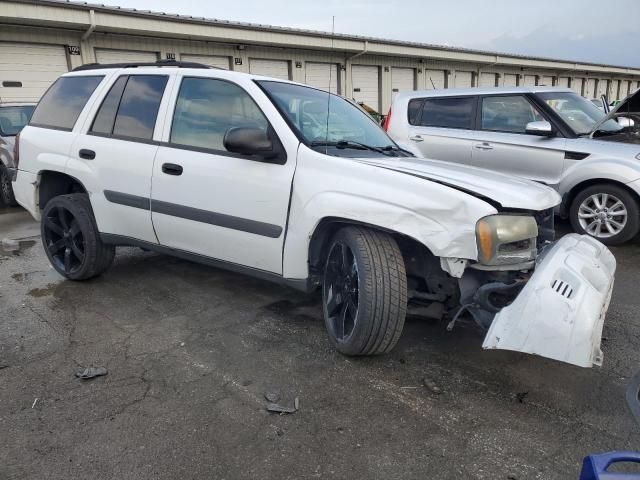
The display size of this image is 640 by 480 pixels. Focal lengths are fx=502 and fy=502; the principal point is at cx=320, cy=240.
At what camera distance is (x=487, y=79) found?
27266 millimetres

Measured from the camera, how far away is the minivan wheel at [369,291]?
2.75m

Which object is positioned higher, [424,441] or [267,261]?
[267,261]

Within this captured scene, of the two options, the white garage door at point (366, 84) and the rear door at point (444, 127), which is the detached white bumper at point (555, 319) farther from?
the white garage door at point (366, 84)

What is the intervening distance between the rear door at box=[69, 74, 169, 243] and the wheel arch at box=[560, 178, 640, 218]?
4.52 meters

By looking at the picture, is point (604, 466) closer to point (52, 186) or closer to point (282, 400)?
point (282, 400)

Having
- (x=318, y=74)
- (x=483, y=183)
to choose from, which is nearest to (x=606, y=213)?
(x=483, y=183)

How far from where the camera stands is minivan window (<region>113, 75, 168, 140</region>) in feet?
12.5

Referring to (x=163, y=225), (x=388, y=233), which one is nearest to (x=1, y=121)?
(x=163, y=225)

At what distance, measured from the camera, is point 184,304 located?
13.0 feet

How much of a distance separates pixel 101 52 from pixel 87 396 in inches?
548

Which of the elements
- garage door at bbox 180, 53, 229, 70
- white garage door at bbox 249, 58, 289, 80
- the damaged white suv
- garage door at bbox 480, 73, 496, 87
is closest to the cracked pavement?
the damaged white suv

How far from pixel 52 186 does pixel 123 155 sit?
3.89 ft

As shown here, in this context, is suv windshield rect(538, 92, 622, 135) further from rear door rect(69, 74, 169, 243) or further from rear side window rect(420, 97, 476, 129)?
rear door rect(69, 74, 169, 243)

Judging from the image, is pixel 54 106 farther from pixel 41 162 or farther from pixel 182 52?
pixel 182 52
